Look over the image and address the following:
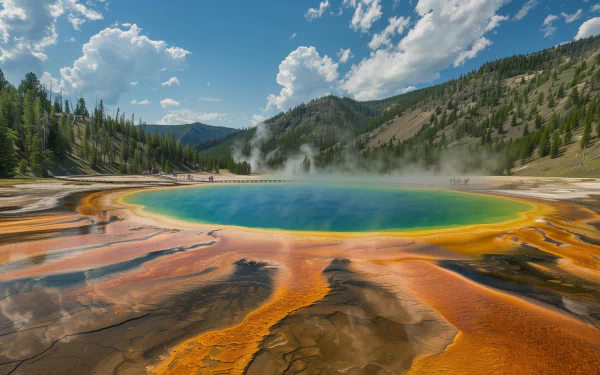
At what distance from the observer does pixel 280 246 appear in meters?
→ 13.4

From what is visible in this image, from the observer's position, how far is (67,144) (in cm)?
7981

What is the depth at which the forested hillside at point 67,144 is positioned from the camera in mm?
59506

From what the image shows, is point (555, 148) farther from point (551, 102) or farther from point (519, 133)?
point (551, 102)

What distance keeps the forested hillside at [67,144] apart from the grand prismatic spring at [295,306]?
61861mm

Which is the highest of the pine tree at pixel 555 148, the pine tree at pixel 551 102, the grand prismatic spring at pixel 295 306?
the pine tree at pixel 551 102

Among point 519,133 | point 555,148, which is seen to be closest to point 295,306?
point 555,148

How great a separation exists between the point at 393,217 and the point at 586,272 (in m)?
15.8

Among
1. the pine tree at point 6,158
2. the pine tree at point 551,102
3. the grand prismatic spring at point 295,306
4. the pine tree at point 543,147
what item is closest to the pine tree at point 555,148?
the pine tree at point 543,147

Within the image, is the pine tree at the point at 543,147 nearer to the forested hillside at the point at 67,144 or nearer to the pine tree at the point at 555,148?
the pine tree at the point at 555,148

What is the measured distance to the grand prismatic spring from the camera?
4742 mm

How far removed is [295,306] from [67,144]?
354 feet

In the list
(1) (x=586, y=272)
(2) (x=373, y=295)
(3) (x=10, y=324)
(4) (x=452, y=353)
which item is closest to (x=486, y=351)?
(4) (x=452, y=353)

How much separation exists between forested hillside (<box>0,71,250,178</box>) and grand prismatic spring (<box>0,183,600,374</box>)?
2435 inches

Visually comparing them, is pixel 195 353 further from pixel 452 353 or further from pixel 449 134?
pixel 449 134
